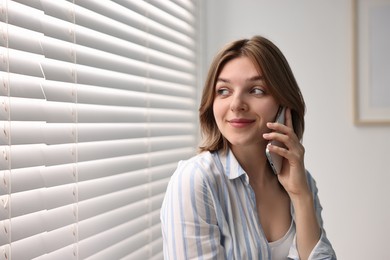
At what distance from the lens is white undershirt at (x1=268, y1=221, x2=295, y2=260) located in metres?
1.51

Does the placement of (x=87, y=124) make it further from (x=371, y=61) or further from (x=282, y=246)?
(x=371, y=61)

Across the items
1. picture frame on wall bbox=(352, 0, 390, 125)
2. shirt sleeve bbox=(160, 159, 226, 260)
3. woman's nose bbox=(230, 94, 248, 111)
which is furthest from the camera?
picture frame on wall bbox=(352, 0, 390, 125)

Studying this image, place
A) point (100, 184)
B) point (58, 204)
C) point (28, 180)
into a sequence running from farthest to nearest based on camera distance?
point (100, 184), point (58, 204), point (28, 180)

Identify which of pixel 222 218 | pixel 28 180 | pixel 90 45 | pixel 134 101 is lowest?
pixel 222 218

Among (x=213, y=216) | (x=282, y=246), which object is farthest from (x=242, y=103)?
(x=282, y=246)

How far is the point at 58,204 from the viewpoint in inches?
53.4

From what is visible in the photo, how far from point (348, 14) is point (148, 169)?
4.09 feet

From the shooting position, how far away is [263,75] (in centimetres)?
150

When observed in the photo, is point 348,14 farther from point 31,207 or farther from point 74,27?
point 31,207

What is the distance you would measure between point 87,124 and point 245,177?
498 millimetres

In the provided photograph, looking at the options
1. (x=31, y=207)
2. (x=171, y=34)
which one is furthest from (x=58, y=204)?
(x=171, y=34)

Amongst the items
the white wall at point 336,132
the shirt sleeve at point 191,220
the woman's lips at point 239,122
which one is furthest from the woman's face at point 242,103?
the white wall at point 336,132

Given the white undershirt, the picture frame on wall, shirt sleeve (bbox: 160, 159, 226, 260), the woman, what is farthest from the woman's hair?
the picture frame on wall

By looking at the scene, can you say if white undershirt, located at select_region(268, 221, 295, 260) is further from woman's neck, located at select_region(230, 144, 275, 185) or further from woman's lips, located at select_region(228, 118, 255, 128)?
woman's lips, located at select_region(228, 118, 255, 128)
